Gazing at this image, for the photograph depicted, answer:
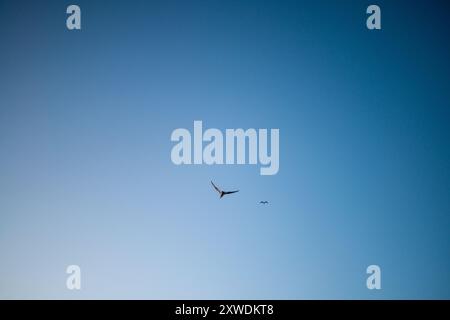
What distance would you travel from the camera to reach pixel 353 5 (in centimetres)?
182

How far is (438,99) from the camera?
1793 millimetres

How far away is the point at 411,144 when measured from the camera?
1.77 metres

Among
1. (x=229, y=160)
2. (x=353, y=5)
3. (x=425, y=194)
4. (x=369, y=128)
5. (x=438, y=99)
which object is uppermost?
(x=353, y=5)

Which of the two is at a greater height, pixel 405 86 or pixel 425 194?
pixel 405 86

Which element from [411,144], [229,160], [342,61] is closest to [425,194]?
[411,144]

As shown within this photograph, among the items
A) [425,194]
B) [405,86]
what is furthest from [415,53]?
[425,194]
